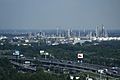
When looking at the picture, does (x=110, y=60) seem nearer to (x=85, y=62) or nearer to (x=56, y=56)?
(x=85, y=62)

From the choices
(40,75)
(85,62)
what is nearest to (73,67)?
(85,62)

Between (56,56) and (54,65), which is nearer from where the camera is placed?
(54,65)

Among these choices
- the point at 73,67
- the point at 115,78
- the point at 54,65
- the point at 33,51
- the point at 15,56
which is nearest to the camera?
the point at 115,78

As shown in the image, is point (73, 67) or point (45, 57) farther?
point (45, 57)

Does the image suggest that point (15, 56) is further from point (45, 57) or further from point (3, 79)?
point (3, 79)

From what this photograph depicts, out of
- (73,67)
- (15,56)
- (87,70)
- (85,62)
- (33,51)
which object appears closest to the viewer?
(87,70)

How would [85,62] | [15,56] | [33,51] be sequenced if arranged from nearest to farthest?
[85,62] → [15,56] → [33,51]

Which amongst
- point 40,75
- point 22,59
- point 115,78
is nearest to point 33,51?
point 22,59

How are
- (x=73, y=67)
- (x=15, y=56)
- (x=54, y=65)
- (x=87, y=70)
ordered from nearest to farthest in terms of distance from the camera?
(x=87, y=70) → (x=73, y=67) → (x=54, y=65) → (x=15, y=56)
